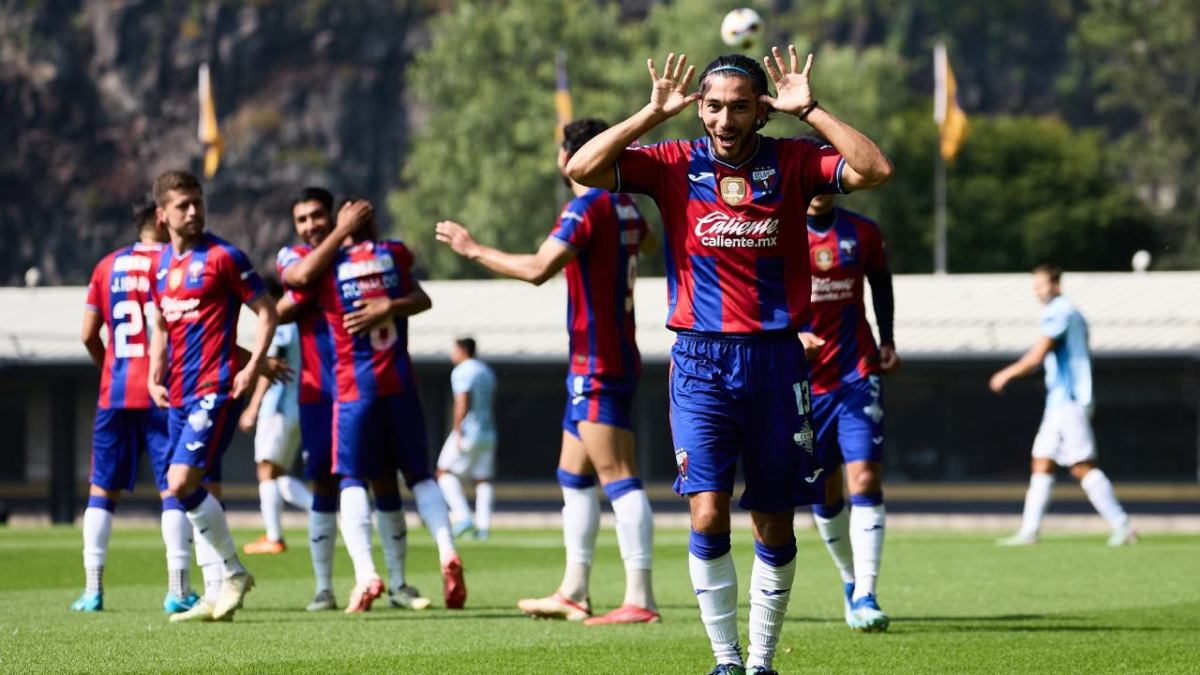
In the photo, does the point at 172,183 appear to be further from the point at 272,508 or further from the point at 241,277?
the point at 272,508

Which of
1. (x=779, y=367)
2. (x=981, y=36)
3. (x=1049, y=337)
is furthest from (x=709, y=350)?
(x=981, y=36)

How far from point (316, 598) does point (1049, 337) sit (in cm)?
853

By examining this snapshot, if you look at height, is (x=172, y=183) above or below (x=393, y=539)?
above

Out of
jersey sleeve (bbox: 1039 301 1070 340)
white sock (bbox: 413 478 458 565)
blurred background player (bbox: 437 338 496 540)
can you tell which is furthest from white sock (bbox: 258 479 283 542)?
jersey sleeve (bbox: 1039 301 1070 340)

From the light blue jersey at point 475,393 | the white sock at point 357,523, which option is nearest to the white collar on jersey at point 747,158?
the white sock at point 357,523

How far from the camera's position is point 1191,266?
75.0 metres

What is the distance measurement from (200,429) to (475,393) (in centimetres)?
1239

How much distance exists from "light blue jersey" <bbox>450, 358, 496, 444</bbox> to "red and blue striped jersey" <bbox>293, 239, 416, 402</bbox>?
36.4 feet

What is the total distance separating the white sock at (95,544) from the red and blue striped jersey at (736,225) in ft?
17.4

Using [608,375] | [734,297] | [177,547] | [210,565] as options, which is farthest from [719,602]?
[177,547]

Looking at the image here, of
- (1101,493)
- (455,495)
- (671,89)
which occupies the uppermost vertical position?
(671,89)

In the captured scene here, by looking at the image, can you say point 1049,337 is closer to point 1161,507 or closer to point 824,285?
point 824,285

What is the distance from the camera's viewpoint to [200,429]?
34.9ft

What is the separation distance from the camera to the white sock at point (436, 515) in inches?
448
